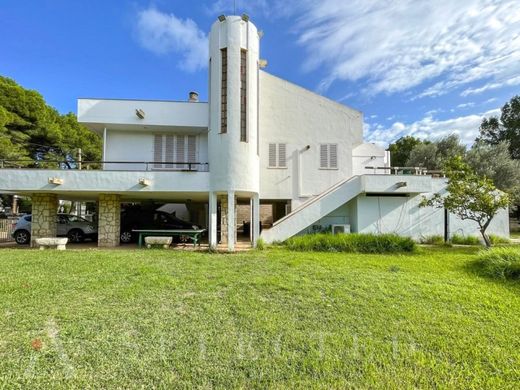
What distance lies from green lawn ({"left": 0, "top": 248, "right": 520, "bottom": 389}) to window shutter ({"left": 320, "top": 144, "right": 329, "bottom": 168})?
877cm

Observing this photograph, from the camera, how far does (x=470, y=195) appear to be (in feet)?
38.6

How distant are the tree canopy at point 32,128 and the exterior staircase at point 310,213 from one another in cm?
2168

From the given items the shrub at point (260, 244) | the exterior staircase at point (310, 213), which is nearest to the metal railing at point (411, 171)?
the exterior staircase at point (310, 213)

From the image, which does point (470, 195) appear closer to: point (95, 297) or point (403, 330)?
point (403, 330)

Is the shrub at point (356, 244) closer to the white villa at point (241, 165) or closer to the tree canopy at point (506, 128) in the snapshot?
the white villa at point (241, 165)

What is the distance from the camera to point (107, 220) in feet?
41.7

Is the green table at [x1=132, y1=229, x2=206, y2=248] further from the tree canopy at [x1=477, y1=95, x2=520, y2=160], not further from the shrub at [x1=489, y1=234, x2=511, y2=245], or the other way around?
the tree canopy at [x1=477, y1=95, x2=520, y2=160]

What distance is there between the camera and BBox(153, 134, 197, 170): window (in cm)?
1450

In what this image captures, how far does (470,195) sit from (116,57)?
60.1ft

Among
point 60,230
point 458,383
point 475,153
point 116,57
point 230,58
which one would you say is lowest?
point 458,383

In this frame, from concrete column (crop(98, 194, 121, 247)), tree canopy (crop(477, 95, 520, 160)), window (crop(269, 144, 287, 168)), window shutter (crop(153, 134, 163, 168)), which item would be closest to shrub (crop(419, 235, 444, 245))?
window (crop(269, 144, 287, 168))

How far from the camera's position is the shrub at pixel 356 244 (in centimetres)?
1109

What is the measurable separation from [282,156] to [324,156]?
8.03 feet

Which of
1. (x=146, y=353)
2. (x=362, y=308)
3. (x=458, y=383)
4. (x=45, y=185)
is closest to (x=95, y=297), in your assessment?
(x=146, y=353)
